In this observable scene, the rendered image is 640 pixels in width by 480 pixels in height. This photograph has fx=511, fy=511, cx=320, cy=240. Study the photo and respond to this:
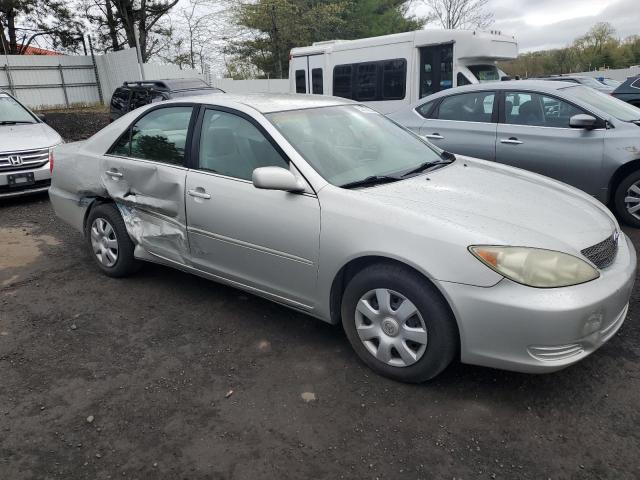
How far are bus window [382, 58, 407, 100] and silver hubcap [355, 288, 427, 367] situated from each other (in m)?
8.59

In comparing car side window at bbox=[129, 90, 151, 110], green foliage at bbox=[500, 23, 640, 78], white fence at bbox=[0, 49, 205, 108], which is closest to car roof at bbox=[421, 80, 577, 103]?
car side window at bbox=[129, 90, 151, 110]

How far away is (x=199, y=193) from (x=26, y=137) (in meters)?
5.50

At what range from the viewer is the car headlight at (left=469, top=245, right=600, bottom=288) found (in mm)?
2451

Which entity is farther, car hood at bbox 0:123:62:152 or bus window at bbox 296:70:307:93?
bus window at bbox 296:70:307:93

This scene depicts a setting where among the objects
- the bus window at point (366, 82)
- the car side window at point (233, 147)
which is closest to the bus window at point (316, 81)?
the bus window at point (366, 82)

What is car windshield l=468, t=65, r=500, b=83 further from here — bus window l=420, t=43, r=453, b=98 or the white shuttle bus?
bus window l=420, t=43, r=453, b=98

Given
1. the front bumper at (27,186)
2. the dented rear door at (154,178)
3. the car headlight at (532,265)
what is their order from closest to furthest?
the car headlight at (532,265), the dented rear door at (154,178), the front bumper at (27,186)

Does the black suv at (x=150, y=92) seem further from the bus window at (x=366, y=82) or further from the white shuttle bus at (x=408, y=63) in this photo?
the bus window at (x=366, y=82)

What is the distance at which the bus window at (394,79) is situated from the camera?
34.8 feet

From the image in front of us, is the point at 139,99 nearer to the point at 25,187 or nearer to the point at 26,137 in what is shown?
the point at 26,137

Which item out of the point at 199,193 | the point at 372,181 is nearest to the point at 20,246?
the point at 199,193

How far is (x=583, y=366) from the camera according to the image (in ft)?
9.79

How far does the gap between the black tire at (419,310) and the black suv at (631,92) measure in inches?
396

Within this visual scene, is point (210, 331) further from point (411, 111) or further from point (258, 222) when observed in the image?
point (411, 111)
